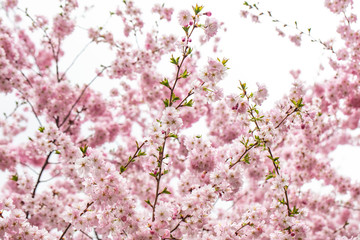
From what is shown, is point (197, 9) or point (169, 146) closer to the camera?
point (197, 9)

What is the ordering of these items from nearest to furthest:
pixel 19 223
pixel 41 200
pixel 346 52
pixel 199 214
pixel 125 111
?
pixel 199 214 → pixel 19 223 → pixel 41 200 → pixel 346 52 → pixel 125 111

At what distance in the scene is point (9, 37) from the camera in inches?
319

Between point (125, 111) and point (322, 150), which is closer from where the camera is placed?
point (125, 111)

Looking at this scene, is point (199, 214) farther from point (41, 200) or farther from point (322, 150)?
point (322, 150)

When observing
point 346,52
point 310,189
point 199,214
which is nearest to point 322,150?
point 310,189

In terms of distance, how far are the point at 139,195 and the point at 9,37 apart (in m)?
6.01

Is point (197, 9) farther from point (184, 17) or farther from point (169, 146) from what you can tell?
point (169, 146)

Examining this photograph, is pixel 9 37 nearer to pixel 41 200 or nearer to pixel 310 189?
pixel 41 200

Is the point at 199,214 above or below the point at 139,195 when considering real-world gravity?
below

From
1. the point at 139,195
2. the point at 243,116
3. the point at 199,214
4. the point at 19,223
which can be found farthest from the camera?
the point at 139,195

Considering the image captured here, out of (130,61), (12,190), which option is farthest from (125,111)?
(12,190)

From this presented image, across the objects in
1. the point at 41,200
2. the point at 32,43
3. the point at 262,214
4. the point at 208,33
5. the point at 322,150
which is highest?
the point at 32,43

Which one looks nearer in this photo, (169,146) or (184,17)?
(184,17)

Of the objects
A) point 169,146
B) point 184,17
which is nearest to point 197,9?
point 184,17
